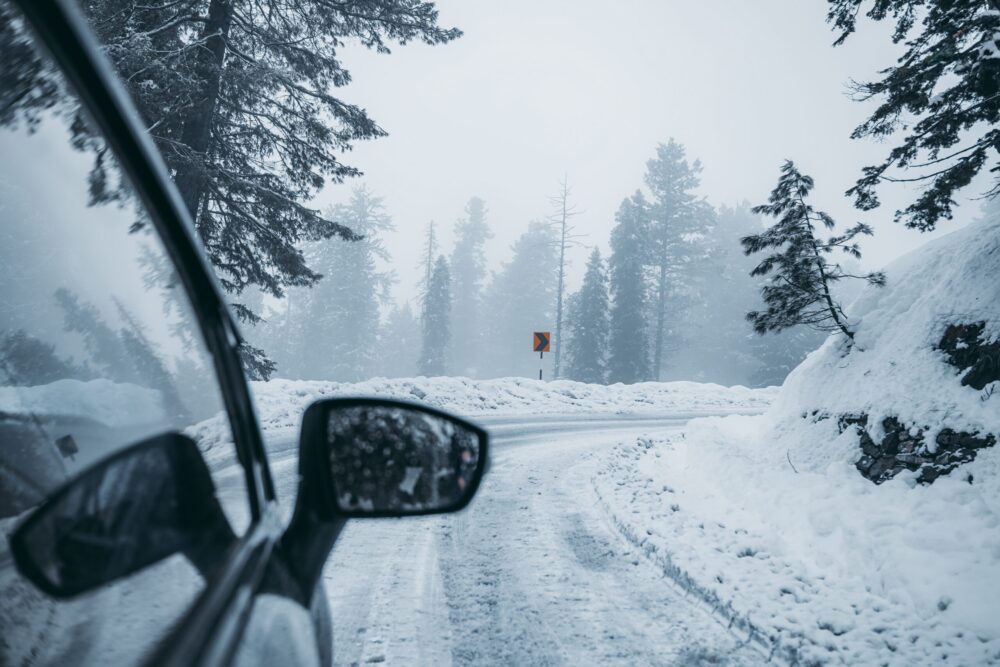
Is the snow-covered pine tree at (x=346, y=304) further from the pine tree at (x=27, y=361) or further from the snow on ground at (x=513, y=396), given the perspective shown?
the pine tree at (x=27, y=361)

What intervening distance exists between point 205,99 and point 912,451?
12089 millimetres

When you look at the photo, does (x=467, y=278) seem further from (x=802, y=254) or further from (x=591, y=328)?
(x=802, y=254)

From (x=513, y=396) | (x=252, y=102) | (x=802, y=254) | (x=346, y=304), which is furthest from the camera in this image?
(x=346, y=304)

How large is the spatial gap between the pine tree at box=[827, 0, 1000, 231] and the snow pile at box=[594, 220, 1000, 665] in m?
1.00

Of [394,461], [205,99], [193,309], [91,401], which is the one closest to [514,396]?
[205,99]

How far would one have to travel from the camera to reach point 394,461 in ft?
5.51

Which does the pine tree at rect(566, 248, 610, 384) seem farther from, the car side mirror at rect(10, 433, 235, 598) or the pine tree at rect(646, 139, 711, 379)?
the car side mirror at rect(10, 433, 235, 598)

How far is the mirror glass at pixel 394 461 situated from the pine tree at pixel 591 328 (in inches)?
1414

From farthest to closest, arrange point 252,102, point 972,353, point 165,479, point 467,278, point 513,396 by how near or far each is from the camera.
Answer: point 467,278, point 513,396, point 252,102, point 972,353, point 165,479

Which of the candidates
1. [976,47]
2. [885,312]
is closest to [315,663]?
[885,312]

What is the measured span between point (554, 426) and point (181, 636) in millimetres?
14001

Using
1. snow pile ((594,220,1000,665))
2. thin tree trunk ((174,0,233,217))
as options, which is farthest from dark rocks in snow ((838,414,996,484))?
thin tree trunk ((174,0,233,217))

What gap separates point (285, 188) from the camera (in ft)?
35.7

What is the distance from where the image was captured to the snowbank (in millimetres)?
12797
